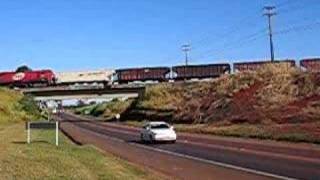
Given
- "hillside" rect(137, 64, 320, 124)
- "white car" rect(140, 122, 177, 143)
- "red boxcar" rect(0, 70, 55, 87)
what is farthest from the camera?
"red boxcar" rect(0, 70, 55, 87)

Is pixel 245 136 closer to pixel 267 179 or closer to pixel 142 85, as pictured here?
pixel 267 179

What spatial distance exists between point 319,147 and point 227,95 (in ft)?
146

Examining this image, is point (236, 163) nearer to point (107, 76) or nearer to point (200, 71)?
point (200, 71)

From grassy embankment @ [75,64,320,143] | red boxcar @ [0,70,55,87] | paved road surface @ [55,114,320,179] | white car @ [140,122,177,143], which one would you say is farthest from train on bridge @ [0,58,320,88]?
paved road surface @ [55,114,320,179]

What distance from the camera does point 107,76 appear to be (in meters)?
109

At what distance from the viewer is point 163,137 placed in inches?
1818

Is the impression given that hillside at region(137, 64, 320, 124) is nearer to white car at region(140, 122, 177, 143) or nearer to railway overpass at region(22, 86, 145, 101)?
railway overpass at region(22, 86, 145, 101)

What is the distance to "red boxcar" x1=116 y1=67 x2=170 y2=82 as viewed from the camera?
354 feet

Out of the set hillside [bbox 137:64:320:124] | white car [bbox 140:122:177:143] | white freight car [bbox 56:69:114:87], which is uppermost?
white freight car [bbox 56:69:114:87]

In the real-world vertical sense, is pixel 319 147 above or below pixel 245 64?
below

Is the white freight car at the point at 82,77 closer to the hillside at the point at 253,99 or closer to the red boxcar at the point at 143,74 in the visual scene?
the red boxcar at the point at 143,74

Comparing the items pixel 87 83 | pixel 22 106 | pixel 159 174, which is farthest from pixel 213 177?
pixel 87 83

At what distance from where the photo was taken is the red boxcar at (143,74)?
108 m

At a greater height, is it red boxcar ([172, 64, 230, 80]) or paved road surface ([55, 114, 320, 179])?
red boxcar ([172, 64, 230, 80])
